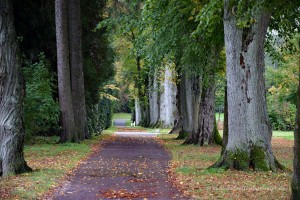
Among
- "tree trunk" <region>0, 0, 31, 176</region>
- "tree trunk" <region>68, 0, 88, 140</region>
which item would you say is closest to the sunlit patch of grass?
"tree trunk" <region>0, 0, 31, 176</region>

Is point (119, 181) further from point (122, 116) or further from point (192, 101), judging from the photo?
point (122, 116)

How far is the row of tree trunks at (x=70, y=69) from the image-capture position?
70.1 feet

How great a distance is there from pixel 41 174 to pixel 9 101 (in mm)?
1886

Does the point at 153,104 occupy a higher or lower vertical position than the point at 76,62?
lower

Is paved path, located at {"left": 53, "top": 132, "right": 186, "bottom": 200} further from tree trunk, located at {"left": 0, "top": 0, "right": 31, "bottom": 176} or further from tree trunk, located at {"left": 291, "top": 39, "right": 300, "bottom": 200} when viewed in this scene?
tree trunk, located at {"left": 291, "top": 39, "right": 300, "bottom": 200}

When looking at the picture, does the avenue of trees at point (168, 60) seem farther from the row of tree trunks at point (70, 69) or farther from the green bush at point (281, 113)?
the green bush at point (281, 113)

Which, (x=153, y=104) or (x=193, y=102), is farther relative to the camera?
(x=153, y=104)

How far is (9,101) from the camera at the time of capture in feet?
35.7

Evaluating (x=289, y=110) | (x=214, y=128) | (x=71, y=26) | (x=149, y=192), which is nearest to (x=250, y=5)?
(x=149, y=192)

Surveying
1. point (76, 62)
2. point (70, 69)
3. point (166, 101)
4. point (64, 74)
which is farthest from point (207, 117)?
point (166, 101)

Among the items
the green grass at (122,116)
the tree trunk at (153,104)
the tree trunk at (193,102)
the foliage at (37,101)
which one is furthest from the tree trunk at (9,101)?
the green grass at (122,116)

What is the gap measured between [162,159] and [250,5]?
815cm

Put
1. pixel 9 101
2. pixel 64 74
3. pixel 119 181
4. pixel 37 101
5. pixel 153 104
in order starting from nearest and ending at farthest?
pixel 119 181, pixel 9 101, pixel 37 101, pixel 64 74, pixel 153 104

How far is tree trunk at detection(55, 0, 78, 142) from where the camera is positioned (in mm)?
21188
